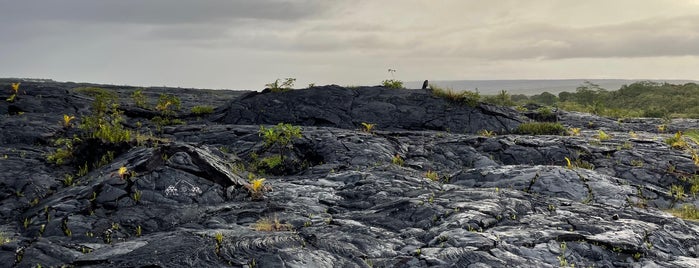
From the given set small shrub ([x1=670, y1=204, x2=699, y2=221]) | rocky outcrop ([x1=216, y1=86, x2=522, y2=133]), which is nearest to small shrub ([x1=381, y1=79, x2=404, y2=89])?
rocky outcrop ([x1=216, y1=86, x2=522, y2=133])

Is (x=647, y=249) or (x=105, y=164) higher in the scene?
(x=105, y=164)

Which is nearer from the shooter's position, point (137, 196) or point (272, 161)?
point (137, 196)

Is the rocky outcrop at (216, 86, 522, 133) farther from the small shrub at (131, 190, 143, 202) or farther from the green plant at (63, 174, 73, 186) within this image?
the small shrub at (131, 190, 143, 202)

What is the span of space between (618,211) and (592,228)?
1.98 meters

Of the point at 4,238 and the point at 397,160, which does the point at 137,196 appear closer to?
the point at 4,238

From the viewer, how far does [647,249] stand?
8.54 m

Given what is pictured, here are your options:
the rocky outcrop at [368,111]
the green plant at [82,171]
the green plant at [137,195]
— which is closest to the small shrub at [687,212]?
the rocky outcrop at [368,111]

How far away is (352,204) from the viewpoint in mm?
11359

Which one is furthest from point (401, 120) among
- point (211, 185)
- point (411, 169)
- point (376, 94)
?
point (211, 185)

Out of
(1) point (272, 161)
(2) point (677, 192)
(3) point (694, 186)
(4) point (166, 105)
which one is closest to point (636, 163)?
(3) point (694, 186)

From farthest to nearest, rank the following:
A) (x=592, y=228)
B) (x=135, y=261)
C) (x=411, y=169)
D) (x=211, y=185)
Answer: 1. (x=411, y=169)
2. (x=211, y=185)
3. (x=592, y=228)
4. (x=135, y=261)

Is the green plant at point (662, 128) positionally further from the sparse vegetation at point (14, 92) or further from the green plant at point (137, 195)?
the sparse vegetation at point (14, 92)

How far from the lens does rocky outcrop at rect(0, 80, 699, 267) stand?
7.96 m

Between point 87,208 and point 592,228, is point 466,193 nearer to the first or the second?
point 592,228
